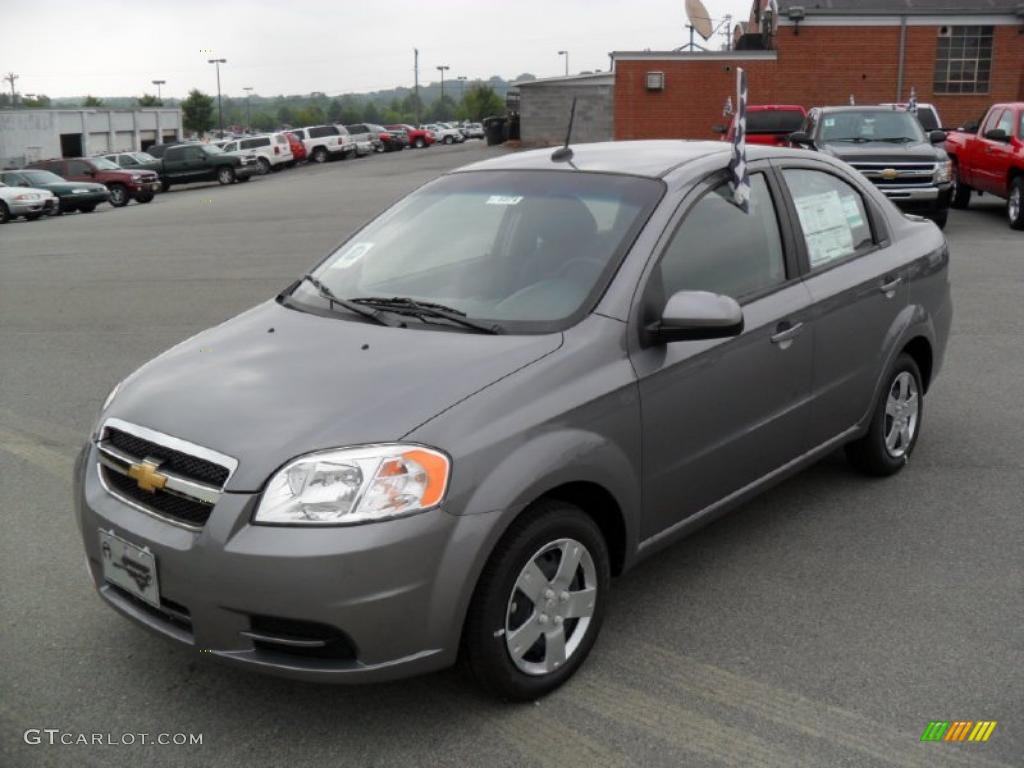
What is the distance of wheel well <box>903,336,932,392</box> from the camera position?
5445 mm

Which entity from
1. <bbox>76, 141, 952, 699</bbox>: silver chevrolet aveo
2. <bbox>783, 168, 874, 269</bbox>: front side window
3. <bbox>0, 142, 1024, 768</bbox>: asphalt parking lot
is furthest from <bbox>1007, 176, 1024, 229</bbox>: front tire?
<bbox>76, 141, 952, 699</bbox>: silver chevrolet aveo

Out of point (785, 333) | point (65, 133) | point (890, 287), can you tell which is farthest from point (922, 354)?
point (65, 133)

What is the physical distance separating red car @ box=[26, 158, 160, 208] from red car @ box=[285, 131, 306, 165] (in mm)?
16835

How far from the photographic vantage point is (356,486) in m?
3.05

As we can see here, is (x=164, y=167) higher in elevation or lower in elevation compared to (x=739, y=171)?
lower

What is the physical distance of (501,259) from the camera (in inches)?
163

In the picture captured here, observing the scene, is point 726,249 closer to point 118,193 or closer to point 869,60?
point 118,193

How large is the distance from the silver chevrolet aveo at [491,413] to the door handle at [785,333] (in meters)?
0.02

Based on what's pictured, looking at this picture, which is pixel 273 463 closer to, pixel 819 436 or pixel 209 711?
pixel 209 711

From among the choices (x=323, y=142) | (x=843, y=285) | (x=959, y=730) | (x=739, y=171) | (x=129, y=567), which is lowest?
(x=959, y=730)

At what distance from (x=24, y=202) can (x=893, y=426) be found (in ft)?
87.3

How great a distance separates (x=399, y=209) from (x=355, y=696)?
2.24 meters

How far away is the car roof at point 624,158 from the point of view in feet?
14.1

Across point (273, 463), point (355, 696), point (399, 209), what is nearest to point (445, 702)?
point (355, 696)
